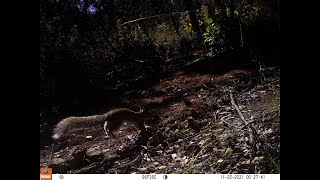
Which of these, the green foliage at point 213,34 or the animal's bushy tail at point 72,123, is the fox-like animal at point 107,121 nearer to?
the animal's bushy tail at point 72,123

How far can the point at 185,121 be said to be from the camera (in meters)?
1.85

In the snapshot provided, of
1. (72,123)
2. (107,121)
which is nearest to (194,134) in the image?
(107,121)

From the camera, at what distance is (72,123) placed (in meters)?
1.88

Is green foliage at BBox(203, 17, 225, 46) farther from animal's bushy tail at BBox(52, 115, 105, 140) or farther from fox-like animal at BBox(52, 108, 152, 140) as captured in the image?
animal's bushy tail at BBox(52, 115, 105, 140)

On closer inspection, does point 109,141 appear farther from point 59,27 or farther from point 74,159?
point 59,27

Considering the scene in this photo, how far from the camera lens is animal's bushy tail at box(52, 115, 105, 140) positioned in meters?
1.87

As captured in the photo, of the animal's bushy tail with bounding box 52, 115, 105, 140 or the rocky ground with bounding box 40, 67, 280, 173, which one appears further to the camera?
the animal's bushy tail with bounding box 52, 115, 105, 140

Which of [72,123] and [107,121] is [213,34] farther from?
[72,123]

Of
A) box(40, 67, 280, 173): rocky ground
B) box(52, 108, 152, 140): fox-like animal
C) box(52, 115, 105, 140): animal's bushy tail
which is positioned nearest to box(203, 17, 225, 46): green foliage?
box(40, 67, 280, 173): rocky ground

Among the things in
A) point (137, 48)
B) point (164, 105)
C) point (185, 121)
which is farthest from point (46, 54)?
point (185, 121)

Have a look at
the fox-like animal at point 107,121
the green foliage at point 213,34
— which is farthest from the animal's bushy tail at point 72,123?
the green foliage at point 213,34
